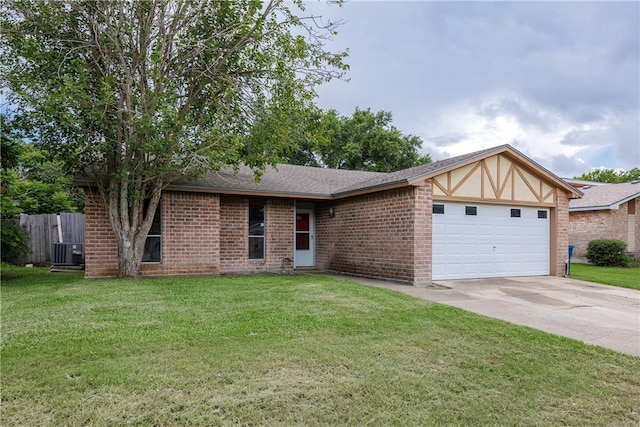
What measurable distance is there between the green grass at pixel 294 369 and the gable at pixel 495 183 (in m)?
4.72

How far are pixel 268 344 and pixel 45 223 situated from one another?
13.1 meters

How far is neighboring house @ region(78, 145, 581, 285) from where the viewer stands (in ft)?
32.5

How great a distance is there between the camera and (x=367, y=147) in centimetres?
2845

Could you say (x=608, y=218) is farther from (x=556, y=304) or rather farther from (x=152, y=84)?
(x=152, y=84)

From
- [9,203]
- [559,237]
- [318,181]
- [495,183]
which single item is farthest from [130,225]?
[559,237]

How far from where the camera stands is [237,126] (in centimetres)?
1012

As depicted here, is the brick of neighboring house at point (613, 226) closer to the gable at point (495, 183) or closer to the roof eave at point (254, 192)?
the gable at point (495, 183)

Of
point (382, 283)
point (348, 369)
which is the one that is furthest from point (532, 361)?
point (382, 283)

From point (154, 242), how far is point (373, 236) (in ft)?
19.7

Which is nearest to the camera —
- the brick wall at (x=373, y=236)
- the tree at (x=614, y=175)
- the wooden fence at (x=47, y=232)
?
the brick wall at (x=373, y=236)

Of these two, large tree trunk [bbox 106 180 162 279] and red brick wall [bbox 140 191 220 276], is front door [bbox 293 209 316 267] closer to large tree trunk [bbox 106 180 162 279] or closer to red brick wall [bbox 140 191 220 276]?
red brick wall [bbox 140 191 220 276]

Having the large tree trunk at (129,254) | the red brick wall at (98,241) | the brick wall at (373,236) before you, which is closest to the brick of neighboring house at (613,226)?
the brick wall at (373,236)

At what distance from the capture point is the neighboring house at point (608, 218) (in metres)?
17.7

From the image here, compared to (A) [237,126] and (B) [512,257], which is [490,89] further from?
(A) [237,126]
